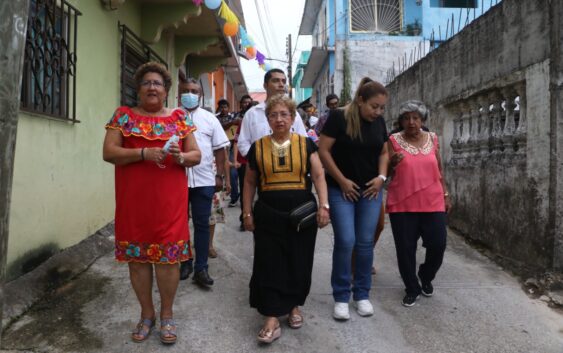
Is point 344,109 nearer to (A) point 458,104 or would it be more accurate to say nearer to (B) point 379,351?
(B) point 379,351

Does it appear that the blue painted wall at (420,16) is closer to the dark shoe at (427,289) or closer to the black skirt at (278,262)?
the dark shoe at (427,289)

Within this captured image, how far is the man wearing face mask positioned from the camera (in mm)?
3773

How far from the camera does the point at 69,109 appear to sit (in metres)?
4.25

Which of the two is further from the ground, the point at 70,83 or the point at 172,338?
the point at 70,83

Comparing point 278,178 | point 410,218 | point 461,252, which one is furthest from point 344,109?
point 461,252

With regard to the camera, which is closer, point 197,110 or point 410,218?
point 410,218

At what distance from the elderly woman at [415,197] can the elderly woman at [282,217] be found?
832mm

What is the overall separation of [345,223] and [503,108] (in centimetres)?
244

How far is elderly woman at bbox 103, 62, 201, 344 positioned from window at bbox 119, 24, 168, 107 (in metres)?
2.83

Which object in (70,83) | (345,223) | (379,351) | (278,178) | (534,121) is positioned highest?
(70,83)

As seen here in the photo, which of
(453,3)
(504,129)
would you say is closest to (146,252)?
(504,129)

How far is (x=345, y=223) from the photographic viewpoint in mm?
3236

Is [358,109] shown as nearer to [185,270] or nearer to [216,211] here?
[185,270]

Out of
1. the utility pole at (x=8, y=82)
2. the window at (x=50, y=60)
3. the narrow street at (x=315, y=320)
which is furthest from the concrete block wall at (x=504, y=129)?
the window at (x=50, y=60)
